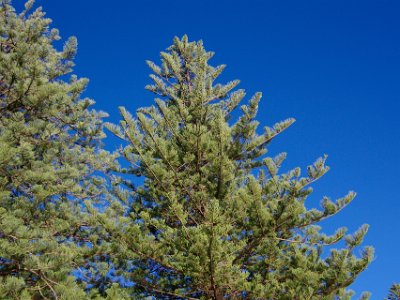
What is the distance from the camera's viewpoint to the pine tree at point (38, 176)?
19.8 feet

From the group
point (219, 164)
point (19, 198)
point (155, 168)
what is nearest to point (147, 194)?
point (155, 168)

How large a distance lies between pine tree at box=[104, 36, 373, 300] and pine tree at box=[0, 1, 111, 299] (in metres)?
0.96

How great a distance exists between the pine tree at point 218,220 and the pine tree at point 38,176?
3.14 ft

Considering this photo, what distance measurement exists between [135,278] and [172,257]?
2.60ft

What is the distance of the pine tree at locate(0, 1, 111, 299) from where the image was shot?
6.02 metres

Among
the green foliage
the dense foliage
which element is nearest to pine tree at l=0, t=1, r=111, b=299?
the dense foliage

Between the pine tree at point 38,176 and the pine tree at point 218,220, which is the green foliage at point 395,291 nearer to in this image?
the pine tree at point 218,220

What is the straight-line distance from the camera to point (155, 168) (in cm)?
722

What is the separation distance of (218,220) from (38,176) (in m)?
3.46

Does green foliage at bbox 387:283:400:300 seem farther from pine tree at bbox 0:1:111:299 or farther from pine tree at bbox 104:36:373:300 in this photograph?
pine tree at bbox 0:1:111:299

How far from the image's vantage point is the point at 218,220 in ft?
18.7

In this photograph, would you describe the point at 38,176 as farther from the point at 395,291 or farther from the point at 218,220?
the point at 395,291

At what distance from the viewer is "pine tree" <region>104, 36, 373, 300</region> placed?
633 centimetres

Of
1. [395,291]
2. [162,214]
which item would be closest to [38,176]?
[162,214]
